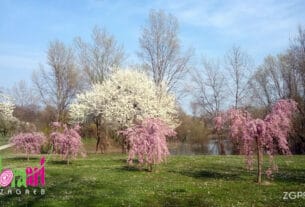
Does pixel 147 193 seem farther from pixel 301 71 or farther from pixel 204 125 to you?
pixel 204 125

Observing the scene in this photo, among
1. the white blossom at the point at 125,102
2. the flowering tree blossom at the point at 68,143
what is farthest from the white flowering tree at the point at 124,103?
the flowering tree blossom at the point at 68,143

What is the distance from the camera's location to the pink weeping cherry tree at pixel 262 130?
1510 centimetres

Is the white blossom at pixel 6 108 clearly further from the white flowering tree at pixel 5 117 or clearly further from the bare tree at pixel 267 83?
the bare tree at pixel 267 83

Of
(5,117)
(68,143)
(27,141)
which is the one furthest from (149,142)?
(5,117)

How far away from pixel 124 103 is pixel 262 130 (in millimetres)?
22362

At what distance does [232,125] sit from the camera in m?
15.6

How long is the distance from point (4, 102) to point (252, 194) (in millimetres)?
49682

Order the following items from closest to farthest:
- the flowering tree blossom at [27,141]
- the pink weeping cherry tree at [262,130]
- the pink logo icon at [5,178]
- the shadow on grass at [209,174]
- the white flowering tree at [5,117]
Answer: the pink logo icon at [5,178]
the pink weeping cherry tree at [262,130]
the shadow on grass at [209,174]
the flowering tree blossom at [27,141]
the white flowering tree at [5,117]

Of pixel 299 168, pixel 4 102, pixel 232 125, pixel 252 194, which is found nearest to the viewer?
pixel 252 194

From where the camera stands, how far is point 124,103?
3616cm

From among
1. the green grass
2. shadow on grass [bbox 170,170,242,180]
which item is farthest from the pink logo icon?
shadow on grass [bbox 170,170,242,180]

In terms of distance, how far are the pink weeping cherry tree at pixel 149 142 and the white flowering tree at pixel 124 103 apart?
14.4m

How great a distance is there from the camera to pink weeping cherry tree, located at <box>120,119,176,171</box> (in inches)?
766

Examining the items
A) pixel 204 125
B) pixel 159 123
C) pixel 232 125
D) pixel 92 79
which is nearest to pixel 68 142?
pixel 159 123
